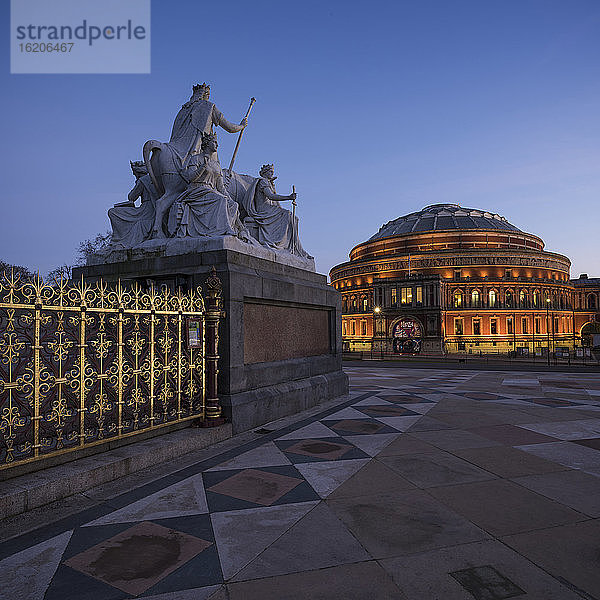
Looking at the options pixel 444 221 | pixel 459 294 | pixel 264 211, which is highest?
pixel 444 221

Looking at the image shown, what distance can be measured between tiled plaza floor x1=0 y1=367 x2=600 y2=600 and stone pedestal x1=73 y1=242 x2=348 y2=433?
3.93 feet

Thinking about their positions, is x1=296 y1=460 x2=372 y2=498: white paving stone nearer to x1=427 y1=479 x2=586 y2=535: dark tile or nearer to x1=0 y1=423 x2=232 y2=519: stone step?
x1=427 y1=479 x2=586 y2=535: dark tile

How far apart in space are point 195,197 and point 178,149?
55.9 inches

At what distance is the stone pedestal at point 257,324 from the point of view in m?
7.70

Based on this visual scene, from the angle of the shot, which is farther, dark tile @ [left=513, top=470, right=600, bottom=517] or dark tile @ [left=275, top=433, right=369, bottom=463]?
dark tile @ [left=275, top=433, right=369, bottom=463]

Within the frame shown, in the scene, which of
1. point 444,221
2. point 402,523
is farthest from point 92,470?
point 444,221

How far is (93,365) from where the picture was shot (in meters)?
5.68

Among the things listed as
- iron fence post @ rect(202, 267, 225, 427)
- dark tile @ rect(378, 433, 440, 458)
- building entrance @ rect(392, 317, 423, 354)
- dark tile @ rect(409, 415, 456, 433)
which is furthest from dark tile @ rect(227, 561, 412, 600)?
building entrance @ rect(392, 317, 423, 354)

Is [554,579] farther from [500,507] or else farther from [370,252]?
[370,252]

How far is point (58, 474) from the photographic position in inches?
187

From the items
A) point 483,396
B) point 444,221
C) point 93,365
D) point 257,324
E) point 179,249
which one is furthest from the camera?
point 444,221

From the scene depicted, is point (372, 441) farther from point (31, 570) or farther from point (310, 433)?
point (31, 570)

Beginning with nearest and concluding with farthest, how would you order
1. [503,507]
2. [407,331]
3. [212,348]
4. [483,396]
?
[503,507], [212,348], [483,396], [407,331]

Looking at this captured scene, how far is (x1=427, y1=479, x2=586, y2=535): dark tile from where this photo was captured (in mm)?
4039
